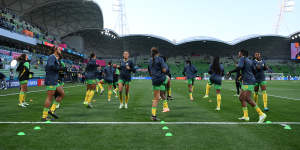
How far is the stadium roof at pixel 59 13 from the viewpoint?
41750 mm

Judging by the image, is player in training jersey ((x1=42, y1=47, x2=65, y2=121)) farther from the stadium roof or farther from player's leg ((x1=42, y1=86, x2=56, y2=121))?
the stadium roof

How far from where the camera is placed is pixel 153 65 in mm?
5801

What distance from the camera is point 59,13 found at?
5184 cm

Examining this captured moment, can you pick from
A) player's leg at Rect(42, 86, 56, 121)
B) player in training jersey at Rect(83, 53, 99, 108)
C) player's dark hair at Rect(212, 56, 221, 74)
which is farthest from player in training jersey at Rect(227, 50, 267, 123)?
player in training jersey at Rect(83, 53, 99, 108)

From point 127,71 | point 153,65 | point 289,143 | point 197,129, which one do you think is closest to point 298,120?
point 289,143

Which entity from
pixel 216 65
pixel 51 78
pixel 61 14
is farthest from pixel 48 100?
pixel 61 14

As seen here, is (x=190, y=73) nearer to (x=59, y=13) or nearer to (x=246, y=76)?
(x=246, y=76)

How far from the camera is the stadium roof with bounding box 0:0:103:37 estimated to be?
41750 mm

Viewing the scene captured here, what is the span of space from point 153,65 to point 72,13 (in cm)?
5528

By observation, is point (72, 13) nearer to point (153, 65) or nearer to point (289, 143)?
point (153, 65)

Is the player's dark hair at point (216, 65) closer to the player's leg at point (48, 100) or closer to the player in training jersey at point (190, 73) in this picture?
the player in training jersey at point (190, 73)

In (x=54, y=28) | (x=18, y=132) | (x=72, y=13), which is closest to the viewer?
(x=18, y=132)

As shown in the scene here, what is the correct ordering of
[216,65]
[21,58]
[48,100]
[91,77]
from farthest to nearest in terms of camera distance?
[91,77] < [21,58] < [216,65] < [48,100]

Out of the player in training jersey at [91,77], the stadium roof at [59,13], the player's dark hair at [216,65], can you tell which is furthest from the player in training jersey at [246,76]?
the stadium roof at [59,13]
